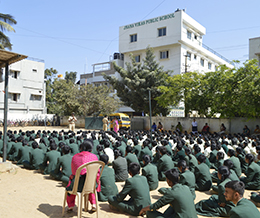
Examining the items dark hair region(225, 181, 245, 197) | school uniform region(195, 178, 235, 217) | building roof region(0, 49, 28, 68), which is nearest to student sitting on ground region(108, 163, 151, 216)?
school uniform region(195, 178, 235, 217)

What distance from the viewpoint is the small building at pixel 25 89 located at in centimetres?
3259

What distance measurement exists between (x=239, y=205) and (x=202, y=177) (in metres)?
3.32

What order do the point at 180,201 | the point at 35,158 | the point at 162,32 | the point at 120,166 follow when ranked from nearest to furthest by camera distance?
the point at 180,201 → the point at 120,166 → the point at 35,158 → the point at 162,32

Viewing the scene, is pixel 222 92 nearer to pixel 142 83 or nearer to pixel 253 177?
pixel 142 83

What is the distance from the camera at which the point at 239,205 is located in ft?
10.1

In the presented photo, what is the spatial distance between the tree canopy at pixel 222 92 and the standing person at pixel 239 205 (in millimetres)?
14214

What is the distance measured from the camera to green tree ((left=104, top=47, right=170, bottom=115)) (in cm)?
2673

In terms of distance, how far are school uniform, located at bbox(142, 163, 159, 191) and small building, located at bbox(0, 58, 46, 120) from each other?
2883 cm

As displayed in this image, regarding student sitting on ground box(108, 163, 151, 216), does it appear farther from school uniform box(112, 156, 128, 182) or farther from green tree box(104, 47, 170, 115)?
green tree box(104, 47, 170, 115)

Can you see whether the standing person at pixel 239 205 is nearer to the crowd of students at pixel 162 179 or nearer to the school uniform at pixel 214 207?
the crowd of students at pixel 162 179

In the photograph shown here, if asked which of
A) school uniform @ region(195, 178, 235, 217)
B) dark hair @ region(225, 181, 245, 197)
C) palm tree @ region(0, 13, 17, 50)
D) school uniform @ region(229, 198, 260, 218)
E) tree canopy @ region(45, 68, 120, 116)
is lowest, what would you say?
school uniform @ region(195, 178, 235, 217)

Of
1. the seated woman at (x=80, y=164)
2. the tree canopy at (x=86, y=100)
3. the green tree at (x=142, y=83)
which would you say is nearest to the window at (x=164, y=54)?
the green tree at (x=142, y=83)

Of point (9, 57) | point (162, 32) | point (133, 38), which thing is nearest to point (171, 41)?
point (162, 32)

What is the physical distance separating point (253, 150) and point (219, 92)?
11.2 m
